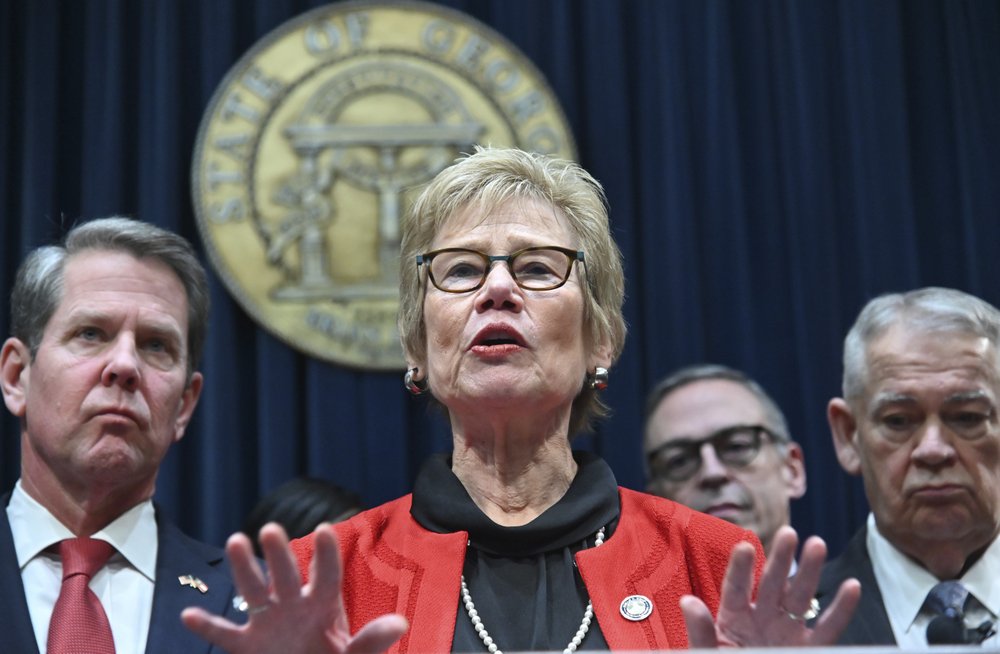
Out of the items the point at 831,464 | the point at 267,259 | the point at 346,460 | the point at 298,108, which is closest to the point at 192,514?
the point at 346,460

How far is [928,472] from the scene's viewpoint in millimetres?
2570

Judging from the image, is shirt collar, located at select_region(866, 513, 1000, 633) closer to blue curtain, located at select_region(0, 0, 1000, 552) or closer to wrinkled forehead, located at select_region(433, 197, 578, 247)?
wrinkled forehead, located at select_region(433, 197, 578, 247)

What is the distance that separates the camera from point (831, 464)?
4.01 m

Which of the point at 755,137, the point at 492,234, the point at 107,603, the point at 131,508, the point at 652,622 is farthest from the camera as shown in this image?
the point at 755,137

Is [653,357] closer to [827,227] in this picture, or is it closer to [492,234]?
[827,227]

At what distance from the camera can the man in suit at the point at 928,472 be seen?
2545 mm

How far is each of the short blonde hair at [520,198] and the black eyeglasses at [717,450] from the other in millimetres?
1154

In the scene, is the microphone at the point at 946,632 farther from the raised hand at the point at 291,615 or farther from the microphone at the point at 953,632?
the raised hand at the point at 291,615

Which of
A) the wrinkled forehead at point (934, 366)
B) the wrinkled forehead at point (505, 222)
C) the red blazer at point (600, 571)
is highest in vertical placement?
the wrinkled forehead at point (505, 222)

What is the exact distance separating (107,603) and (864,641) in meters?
1.42

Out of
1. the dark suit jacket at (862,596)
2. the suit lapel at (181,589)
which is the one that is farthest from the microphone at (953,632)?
the suit lapel at (181,589)

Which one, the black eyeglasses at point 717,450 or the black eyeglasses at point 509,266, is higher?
the black eyeglasses at point 509,266

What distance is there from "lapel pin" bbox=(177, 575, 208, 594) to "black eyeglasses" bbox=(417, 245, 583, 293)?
80 centimetres

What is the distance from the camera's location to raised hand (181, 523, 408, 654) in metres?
1.54
